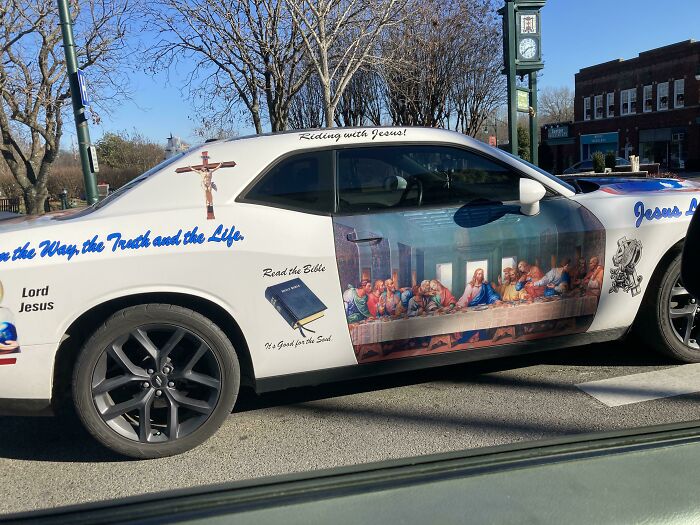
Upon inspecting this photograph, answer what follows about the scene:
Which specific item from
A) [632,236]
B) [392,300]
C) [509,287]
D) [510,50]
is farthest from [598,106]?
[392,300]

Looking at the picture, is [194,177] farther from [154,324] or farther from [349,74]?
[349,74]

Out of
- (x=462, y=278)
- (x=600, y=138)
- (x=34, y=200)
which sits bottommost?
(x=462, y=278)

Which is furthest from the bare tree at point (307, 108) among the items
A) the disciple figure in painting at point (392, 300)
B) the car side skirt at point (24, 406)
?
the car side skirt at point (24, 406)

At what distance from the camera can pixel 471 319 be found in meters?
3.57

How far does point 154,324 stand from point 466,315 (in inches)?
71.5

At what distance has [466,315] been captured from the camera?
355 centimetres

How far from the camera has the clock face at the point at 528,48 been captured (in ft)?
41.2

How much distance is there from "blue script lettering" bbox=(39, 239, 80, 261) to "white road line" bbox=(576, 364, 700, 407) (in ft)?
10.7

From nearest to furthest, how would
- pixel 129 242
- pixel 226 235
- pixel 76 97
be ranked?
pixel 129 242 → pixel 226 235 → pixel 76 97

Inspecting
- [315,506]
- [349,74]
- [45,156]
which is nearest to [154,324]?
[315,506]

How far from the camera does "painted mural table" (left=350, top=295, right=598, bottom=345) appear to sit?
11.2 ft

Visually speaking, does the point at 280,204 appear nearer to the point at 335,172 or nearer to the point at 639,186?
the point at 335,172

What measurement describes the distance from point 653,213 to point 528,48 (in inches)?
390

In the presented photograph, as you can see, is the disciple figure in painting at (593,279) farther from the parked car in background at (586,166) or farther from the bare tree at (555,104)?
the bare tree at (555,104)
